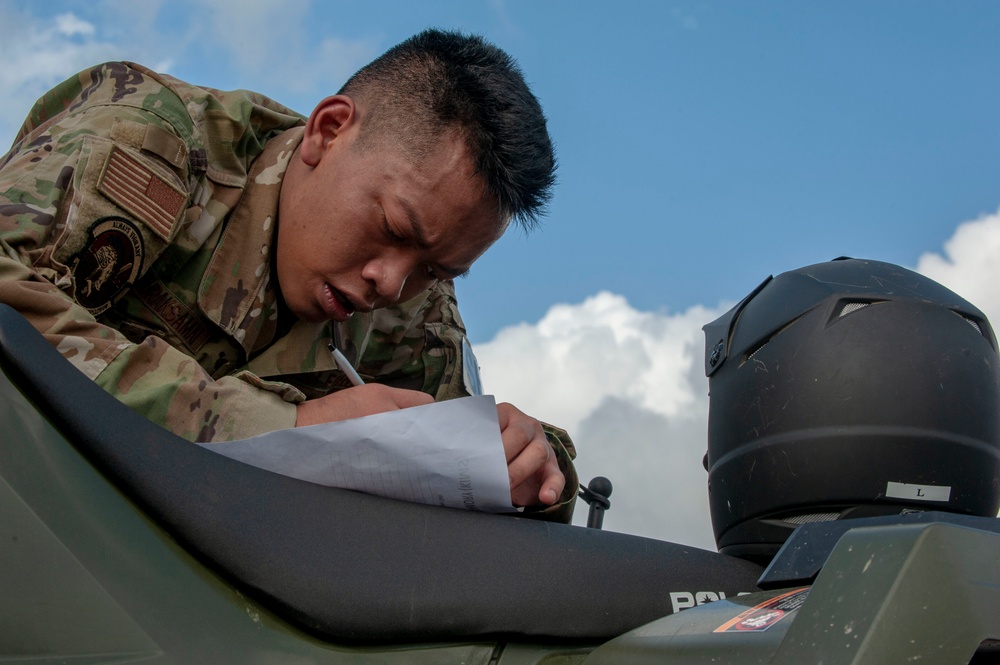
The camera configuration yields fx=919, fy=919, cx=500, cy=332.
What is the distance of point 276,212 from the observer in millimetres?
1575

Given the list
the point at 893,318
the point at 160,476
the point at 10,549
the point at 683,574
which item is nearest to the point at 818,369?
the point at 893,318

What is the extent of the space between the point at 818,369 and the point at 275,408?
2.00 feet

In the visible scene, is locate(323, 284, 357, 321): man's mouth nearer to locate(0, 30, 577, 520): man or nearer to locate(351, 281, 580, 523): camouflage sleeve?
locate(0, 30, 577, 520): man

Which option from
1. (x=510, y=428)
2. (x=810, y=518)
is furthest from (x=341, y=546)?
(x=810, y=518)

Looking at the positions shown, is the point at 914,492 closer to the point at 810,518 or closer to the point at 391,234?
the point at 810,518

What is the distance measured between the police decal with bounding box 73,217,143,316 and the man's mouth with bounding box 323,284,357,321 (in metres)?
0.34

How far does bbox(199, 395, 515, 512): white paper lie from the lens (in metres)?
0.79

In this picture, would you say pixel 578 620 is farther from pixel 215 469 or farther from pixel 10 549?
pixel 10 549

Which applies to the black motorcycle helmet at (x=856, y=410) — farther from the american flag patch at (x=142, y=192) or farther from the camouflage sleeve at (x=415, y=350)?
the camouflage sleeve at (x=415, y=350)

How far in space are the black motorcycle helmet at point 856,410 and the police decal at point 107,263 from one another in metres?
0.78

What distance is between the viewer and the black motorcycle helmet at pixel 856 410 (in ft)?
3.33

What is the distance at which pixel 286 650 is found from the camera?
69cm

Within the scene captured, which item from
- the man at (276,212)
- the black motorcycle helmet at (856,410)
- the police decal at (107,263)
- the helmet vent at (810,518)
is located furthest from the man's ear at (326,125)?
the helmet vent at (810,518)

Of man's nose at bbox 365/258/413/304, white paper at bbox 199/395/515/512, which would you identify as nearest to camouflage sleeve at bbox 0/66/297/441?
white paper at bbox 199/395/515/512
